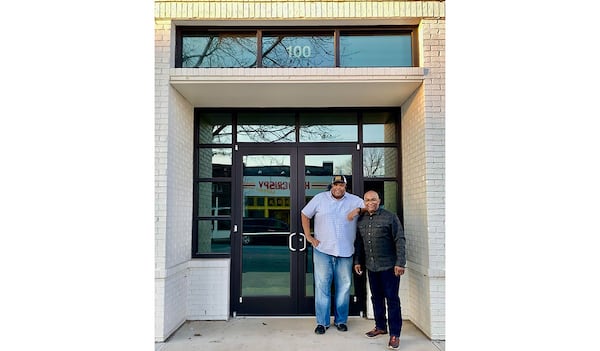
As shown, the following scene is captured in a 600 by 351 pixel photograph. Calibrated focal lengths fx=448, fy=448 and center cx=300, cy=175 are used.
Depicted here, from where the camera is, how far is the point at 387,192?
5922 millimetres

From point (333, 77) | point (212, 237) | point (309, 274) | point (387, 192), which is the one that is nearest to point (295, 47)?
point (333, 77)

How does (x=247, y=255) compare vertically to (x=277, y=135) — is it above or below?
below

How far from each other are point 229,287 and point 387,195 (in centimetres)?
238

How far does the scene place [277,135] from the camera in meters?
6.00

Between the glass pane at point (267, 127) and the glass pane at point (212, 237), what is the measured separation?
1221 mm

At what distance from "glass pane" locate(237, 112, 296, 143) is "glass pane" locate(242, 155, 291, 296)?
0.85ft

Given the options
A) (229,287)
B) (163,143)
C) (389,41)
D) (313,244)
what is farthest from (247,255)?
(389,41)

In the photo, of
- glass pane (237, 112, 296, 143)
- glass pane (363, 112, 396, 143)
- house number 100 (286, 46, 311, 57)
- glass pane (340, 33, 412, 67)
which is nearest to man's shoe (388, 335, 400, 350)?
glass pane (363, 112, 396, 143)

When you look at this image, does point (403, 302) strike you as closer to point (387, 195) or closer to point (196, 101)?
point (387, 195)

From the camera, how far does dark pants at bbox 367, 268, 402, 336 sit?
4.71m

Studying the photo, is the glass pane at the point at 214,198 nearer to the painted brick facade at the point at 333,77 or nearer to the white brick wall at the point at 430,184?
the painted brick facade at the point at 333,77

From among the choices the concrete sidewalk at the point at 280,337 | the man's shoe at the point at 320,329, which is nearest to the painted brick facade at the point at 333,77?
the concrete sidewalk at the point at 280,337

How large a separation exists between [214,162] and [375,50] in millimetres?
2512

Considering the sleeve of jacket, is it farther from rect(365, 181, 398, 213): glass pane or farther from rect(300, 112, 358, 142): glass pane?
rect(300, 112, 358, 142): glass pane
